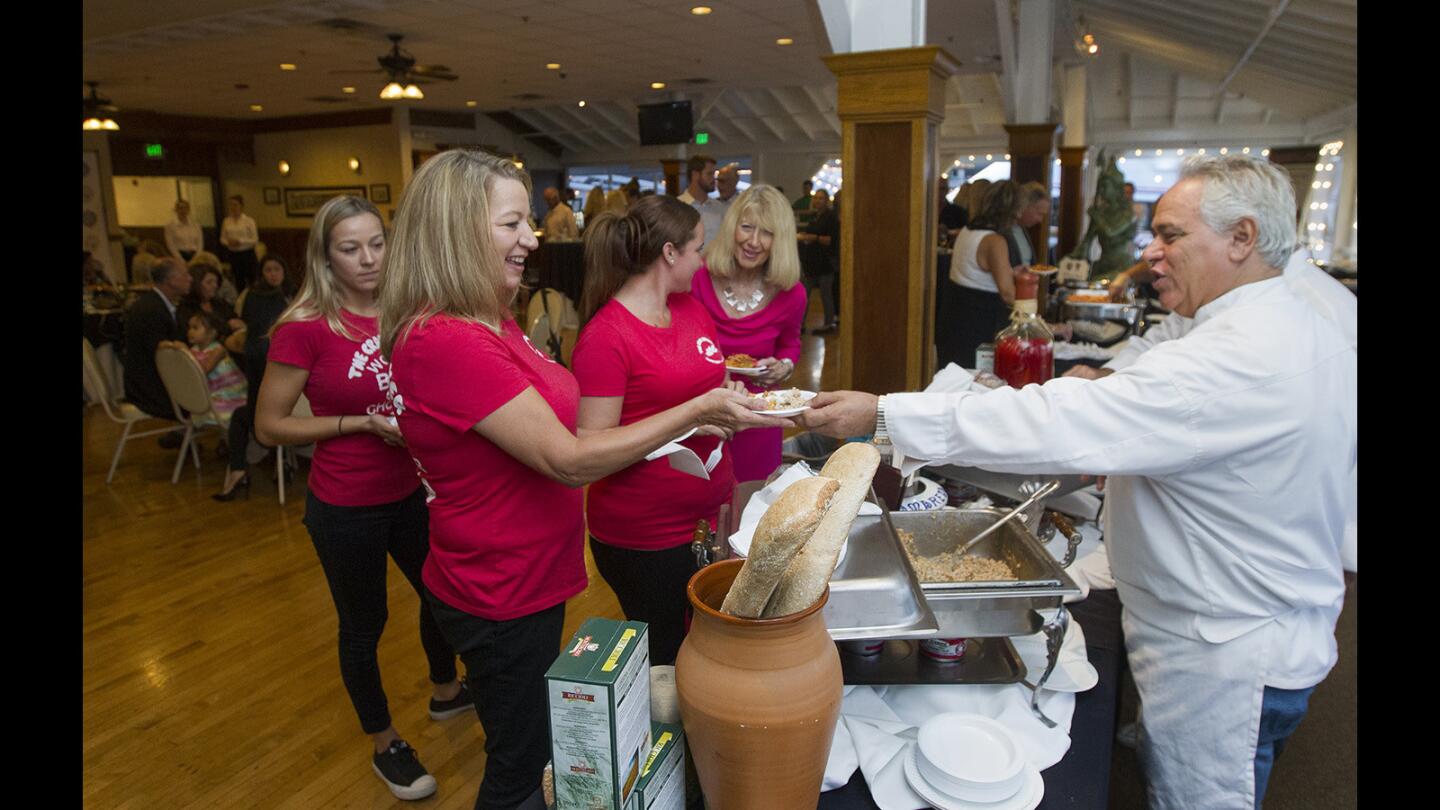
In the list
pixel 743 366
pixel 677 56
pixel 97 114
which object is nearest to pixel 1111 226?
pixel 677 56

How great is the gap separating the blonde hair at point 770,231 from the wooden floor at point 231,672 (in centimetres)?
141

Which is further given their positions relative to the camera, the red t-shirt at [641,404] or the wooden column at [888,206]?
the wooden column at [888,206]

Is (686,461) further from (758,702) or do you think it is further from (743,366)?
(758,702)

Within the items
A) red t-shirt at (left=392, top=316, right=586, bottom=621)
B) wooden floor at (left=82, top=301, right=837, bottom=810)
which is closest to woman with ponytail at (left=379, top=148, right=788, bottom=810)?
red t-shirt at (left=392, top=316, right=586, bottom=621)

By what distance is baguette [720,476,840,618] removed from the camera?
837 mm

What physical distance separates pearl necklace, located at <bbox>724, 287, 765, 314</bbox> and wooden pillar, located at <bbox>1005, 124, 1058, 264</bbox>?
6717mm

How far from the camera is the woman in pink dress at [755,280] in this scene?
8.96ft

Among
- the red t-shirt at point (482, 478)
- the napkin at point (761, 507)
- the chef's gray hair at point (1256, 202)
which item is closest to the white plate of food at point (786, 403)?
the napkin at point (761, 507)

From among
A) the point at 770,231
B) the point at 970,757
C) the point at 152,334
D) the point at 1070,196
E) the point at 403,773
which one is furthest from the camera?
the point at 1070,196

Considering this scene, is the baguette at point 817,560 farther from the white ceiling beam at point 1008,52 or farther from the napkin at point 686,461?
the white ceiling beam at point 1008,52

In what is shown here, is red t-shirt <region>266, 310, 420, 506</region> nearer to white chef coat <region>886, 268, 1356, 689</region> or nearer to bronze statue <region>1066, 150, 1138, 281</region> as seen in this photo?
white chef coat <region>886, 268, 1356, 689</region>

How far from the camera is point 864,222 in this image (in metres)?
3.56

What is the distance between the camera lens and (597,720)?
32.8 inches

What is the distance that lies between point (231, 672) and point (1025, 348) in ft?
9.04
